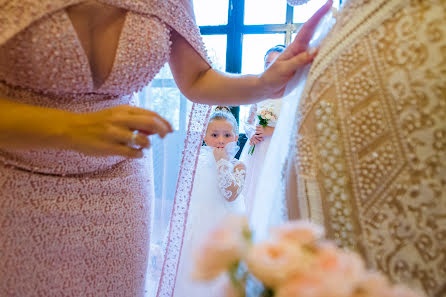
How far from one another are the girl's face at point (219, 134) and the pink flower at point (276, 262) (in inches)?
84.4

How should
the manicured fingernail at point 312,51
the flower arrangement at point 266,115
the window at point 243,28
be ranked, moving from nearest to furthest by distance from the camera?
the manicured fingernail at point 312,51, the flower arrangement at point 266,115, the window at point 243,28

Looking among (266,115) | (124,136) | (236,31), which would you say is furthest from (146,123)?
(236,31)

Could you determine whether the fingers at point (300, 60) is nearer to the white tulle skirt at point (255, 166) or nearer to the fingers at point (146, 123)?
the fingers at point (146, 123)

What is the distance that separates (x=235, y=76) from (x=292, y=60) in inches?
8.4

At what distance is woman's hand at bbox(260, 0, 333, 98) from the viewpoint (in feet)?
2.62

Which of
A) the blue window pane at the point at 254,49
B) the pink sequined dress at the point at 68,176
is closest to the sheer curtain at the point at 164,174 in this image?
the pink sequined dress at the point at 68,176

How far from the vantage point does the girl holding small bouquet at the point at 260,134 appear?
3.26 metres

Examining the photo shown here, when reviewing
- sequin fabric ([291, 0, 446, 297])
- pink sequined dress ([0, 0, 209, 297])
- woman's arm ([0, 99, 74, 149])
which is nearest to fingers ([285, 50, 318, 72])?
sequin fabric ([291, 0, 446, 297])

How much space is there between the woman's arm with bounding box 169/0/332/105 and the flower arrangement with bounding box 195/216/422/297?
0.50 metres

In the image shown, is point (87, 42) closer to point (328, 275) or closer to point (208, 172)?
point (328, 275)

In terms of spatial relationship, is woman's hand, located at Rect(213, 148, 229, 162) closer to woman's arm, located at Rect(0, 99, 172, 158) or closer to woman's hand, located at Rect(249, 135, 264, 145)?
woman's hand, located at Rect(249, 135, 264, 145)

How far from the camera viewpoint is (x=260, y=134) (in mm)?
3371

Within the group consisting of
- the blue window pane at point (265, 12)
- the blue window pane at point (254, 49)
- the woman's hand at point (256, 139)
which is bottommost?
the woman's hand at point (256, 139)

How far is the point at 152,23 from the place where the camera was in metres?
0.88
